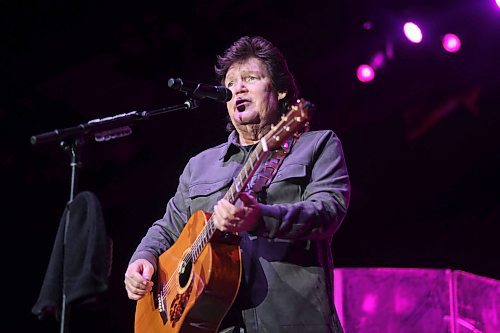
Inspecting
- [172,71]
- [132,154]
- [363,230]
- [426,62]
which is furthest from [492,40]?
[132,154]

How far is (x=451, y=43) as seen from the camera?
572 centimetres

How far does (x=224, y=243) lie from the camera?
2.90 m

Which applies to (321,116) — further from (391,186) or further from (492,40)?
(492,40)

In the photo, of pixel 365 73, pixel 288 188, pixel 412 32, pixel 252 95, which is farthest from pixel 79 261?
pixel 365 73

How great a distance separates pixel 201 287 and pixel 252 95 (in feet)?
4.07

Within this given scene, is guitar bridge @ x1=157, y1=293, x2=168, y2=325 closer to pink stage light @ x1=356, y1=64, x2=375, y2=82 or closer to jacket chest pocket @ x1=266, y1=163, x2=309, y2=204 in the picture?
jacket chest pocket @ x1=266, y1=163, x2=309, y2=204

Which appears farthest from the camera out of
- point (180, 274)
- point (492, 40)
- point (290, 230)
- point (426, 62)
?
point (426, 62)

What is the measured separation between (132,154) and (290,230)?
3.70 m

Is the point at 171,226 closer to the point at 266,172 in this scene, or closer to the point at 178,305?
the point at 178,305

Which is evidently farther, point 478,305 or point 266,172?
point 478,305

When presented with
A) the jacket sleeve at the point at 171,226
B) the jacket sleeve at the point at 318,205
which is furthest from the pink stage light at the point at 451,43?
the jacket sleeve at the point at 171,226

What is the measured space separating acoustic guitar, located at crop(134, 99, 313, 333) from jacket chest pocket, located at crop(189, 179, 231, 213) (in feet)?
0.55

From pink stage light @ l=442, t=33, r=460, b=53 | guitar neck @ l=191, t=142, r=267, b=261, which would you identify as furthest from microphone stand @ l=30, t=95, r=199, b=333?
pink stage light @ l=442, t=33, r=460, b=53

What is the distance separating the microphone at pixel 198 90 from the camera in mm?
2920
